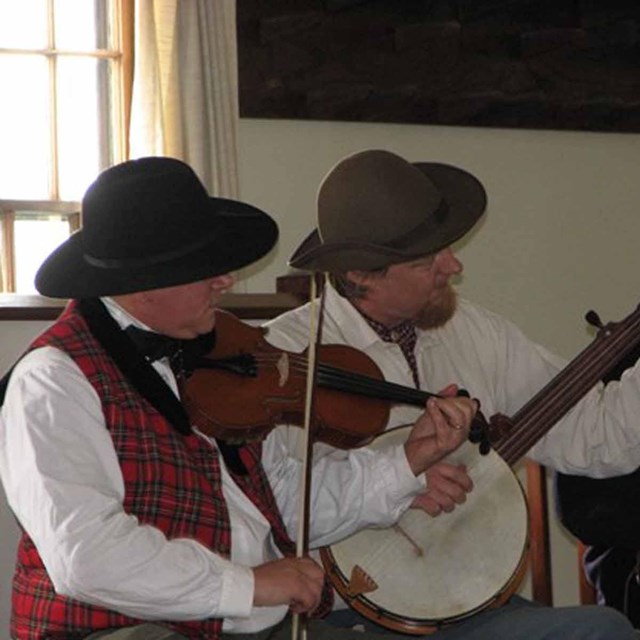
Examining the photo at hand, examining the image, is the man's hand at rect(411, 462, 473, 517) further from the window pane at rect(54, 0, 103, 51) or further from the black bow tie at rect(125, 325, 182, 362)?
the window pane at rect(54, 0, 103, 51)

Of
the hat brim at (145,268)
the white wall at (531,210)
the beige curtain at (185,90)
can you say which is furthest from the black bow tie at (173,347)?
the white wall at (531,210)

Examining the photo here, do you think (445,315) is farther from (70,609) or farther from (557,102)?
(557,102)

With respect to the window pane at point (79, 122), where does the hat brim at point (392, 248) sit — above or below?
below

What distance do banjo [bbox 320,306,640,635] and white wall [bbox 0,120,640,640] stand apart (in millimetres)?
1588

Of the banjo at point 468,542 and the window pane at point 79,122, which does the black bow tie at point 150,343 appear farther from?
the window pane at point 79,122

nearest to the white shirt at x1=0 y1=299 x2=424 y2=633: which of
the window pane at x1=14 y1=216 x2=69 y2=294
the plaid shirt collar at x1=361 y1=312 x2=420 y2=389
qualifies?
the plaid shirt collar at x1=361 y1=312 x2=420 y2=389

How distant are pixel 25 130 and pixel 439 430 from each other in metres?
2.15

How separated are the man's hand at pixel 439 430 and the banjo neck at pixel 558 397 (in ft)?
0.68

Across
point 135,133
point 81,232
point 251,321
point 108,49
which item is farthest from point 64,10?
point 81,232

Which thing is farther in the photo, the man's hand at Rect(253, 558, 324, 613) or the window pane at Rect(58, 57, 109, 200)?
the window pane at Rect(58, 57, 109, 200)

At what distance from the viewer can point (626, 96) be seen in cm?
432

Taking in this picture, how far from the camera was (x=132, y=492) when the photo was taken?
6.70 feet

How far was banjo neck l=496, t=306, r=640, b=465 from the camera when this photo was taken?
2.53m

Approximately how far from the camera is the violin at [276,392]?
85.7 inches
